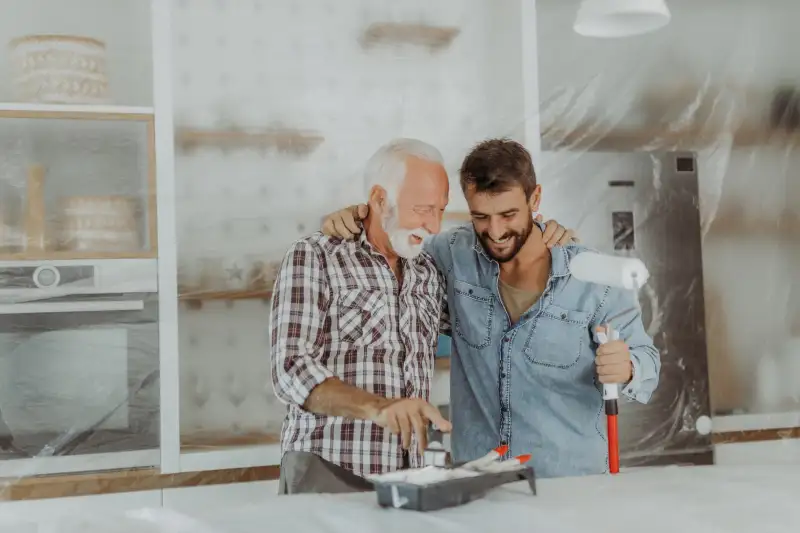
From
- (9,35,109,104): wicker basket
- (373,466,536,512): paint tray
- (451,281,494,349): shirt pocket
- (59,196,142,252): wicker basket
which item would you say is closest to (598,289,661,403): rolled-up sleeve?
(451,281,494,349): shirt pocket

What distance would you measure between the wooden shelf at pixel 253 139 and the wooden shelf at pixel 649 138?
62 cm

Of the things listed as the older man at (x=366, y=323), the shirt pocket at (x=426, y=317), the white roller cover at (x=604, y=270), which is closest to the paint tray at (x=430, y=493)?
the older man at (x=366, y=323)

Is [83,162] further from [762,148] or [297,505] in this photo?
[762,148]

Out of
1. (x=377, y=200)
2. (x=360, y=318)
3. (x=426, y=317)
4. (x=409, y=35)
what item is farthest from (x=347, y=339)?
(x=409, y=35)

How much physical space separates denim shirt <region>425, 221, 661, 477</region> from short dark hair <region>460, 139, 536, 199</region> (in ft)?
0.47

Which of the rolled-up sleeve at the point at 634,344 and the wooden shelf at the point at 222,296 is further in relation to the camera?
the wooden shelf at the point at 222,296

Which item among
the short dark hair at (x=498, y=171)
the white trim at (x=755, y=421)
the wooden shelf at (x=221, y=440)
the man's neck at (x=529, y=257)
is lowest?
the white trim at (x=755, y=421)

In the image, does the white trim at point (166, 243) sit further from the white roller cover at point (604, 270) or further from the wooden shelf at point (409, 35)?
the white roller cover at point (604, 270)

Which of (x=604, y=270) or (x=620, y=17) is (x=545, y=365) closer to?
(x=604, y=270)

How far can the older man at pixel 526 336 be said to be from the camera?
175 cm

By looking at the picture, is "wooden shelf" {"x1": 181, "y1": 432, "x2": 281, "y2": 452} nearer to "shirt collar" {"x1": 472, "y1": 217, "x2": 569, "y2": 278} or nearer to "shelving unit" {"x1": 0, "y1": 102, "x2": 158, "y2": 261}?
"shelving unit" {"x1": 0, "y1": 102, "x2": 158, "y2": 261}

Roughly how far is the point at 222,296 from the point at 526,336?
72 cm

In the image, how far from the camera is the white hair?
5.82 feet

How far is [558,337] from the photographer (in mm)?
1749
